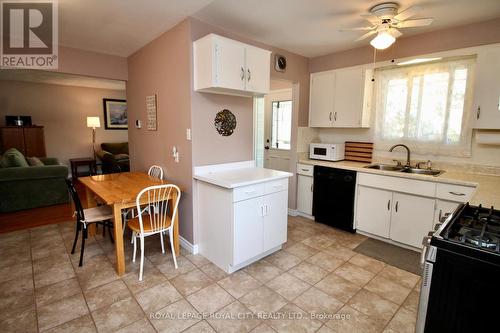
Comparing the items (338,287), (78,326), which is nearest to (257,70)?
(338,287)

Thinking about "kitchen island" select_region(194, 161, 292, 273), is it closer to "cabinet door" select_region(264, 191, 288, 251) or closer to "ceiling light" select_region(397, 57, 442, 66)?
"cabinet door" select_region(264, 191, 288, 251)

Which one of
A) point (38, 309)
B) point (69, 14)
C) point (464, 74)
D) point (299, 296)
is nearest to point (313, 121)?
point (464, 74)

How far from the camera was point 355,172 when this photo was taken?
10.6 ft

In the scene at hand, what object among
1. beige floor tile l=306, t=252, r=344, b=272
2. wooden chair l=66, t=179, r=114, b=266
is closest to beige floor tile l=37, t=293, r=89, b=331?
wooden chair l=66, t=179, r=114, b=266

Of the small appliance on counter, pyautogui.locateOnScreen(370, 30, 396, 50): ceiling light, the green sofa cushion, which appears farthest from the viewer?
the green sofa cushion

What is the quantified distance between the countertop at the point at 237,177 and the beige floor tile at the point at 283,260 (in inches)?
34.4

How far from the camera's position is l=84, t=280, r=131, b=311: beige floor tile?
202cm

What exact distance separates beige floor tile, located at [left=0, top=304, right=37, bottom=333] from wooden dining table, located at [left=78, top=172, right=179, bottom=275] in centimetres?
65

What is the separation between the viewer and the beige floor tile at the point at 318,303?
1.95m

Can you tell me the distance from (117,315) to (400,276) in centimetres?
→ 248

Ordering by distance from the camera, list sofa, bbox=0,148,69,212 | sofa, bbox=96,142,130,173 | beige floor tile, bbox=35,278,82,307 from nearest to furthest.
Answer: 1. beige floor tile, bbox=35,278,82,307
2. sofa, bbox=0,148,69,212
3. sofa, bbox=96,142,130,173

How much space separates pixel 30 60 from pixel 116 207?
2698 millimetres

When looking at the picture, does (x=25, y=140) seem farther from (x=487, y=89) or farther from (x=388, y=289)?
(x=487, y=89)

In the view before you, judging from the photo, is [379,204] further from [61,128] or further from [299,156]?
[61,128]
